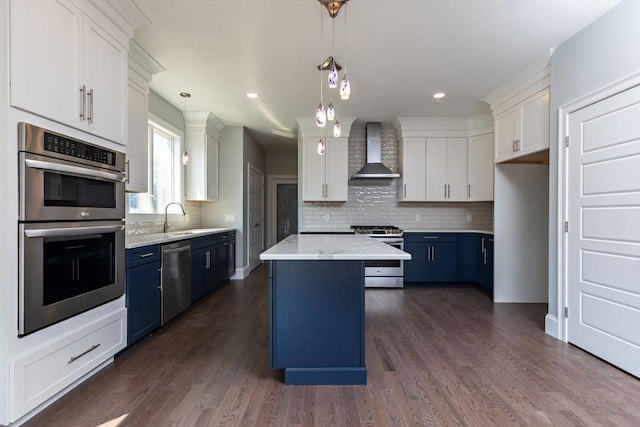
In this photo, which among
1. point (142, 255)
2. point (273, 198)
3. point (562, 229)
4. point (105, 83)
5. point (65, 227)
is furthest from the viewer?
point (273, 198)

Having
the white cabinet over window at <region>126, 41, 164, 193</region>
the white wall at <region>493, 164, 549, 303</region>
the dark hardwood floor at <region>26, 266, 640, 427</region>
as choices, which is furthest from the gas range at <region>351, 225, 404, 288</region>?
the white cabinet over window at <region>126, 41, 164, 193</region>

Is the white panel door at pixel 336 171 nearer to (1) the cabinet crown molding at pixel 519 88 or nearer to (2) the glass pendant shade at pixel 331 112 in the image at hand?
(1) the cabinet crown molding at pixel 519 88

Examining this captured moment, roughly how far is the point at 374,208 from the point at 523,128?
2.46 meters

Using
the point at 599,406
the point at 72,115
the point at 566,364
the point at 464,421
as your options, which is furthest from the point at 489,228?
the point at 72,115

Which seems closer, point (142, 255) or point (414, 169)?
point (142, 255)

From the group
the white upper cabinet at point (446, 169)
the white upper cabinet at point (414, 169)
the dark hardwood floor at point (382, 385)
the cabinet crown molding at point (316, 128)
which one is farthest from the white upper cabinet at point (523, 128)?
the cabinet crown molding at point (316, 128)

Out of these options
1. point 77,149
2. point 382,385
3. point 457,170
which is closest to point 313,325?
point 382,385

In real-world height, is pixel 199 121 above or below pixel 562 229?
above

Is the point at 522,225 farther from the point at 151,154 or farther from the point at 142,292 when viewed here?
the point at 151,154

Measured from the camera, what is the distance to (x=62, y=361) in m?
1.89

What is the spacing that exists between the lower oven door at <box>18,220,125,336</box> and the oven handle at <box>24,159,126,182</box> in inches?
11.9

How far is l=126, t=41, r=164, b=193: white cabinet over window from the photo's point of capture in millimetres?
2947

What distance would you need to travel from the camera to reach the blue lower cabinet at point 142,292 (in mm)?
2561

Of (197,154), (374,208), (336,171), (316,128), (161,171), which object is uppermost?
(316,128)
